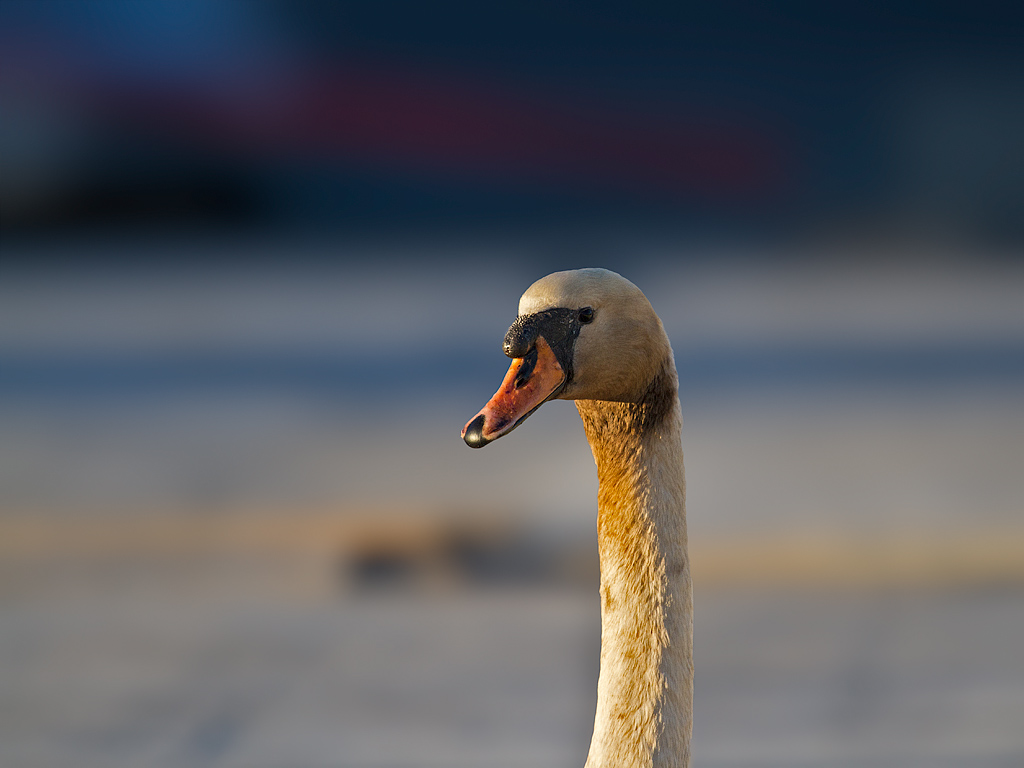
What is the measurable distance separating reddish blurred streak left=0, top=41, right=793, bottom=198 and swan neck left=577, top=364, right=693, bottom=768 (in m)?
15.7

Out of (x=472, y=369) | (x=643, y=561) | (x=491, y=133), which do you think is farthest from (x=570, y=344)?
(x=491, y=133)

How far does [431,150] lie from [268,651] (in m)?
13.6

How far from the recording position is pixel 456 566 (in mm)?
5008

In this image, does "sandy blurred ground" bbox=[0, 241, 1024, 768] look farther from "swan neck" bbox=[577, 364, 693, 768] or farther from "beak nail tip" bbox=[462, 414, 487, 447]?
"beak nail tip" bbox=[462, 414, 487, 447]

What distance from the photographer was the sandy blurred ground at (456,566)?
12.3 feet

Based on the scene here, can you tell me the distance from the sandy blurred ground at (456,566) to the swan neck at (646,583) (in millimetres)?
1784

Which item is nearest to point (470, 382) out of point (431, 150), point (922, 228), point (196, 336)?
point (196, 336)

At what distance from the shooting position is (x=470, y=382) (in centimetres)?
884

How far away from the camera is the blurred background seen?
13.3ft

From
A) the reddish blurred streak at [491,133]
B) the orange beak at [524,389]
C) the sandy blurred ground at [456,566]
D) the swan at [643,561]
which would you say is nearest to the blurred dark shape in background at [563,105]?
the reddish blurred streak at [491,133]

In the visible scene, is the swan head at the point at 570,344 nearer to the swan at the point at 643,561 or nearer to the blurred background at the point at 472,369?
the swan at the point at 643,561

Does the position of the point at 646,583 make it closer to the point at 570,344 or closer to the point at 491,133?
the point at 570,344

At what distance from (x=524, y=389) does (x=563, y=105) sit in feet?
52.6

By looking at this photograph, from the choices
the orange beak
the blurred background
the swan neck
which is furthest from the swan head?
the blurred background
